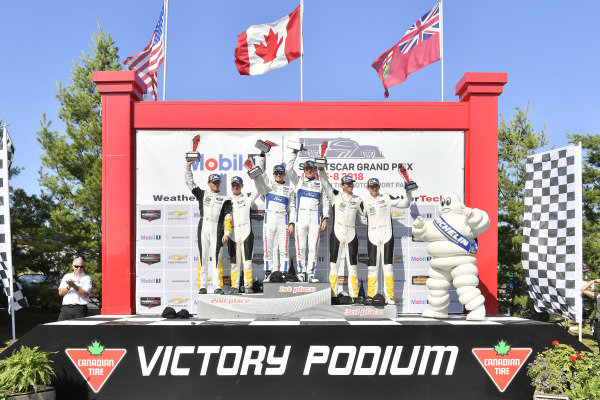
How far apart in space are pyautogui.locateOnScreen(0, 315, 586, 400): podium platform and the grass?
33.5 feet

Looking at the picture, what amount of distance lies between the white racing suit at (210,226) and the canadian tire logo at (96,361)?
5.31 feet

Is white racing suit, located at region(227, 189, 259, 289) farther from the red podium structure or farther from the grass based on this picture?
the grass

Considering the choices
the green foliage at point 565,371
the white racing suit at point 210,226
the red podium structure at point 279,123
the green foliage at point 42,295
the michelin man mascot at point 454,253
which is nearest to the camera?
the green foliage at point 565,371

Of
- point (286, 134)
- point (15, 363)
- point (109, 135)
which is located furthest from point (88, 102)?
point (15, 363)

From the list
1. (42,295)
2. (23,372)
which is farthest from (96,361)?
(42,295)

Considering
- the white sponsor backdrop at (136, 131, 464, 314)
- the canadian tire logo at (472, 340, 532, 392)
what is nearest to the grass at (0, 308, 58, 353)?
the white sponsor backdrop at (136, 131, 464, 314)

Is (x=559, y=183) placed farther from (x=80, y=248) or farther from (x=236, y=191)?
(x=80, y=248)

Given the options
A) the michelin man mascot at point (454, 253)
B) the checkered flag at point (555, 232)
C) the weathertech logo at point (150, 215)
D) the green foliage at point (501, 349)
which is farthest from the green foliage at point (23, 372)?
the checkered flag at point (555, 232)

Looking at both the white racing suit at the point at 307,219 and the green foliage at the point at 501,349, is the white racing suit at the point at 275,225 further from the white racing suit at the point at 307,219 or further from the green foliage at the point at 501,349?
the green foliage at the point at 501,349

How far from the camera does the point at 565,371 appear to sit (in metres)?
4.44

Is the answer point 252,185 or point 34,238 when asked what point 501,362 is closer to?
point 252,185

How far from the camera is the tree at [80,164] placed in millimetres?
14438

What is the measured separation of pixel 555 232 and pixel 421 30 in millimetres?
3735

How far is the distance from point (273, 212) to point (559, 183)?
3772mm
